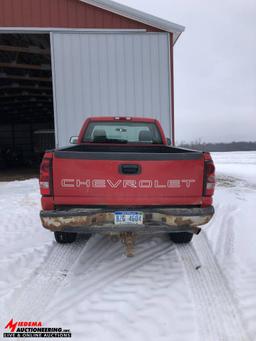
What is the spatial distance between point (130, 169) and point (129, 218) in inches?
21.1

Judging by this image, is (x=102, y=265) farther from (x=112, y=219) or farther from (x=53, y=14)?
(x=53, y=14)

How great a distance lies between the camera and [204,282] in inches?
118

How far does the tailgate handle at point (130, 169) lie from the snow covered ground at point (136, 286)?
1286mm

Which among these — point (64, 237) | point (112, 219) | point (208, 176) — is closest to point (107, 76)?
point (64, 237)

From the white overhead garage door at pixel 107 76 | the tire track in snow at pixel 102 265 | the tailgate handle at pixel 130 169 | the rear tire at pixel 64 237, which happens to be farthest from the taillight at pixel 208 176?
the white overhead garage door at pixel 107 76

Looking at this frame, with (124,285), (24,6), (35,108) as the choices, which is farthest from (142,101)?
(35,108)

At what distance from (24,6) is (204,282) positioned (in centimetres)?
892

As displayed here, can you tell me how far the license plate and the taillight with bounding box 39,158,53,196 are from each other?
2.56 ft

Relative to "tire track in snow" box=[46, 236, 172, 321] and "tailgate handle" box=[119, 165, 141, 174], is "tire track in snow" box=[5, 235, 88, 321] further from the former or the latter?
"tailgate handle" box=[119, 165, 141, 174]

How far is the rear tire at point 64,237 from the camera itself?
13.1 feet

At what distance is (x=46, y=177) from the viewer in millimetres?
2801

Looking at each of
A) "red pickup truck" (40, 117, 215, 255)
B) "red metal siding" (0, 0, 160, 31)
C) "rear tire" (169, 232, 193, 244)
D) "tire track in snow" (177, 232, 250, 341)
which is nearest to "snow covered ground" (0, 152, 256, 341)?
"tire track in snow" (177, 232, 250, 341)

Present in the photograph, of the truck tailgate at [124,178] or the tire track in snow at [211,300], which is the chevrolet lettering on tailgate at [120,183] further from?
the tire track in snow at [211,300]

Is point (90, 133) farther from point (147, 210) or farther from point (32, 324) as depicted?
point (32, 324)
